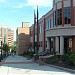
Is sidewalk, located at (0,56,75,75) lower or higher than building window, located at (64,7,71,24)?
lower

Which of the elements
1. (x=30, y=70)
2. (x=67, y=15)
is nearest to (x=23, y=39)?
(x=67, y=15)

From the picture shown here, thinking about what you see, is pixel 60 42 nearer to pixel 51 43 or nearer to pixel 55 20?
pixel 55 20

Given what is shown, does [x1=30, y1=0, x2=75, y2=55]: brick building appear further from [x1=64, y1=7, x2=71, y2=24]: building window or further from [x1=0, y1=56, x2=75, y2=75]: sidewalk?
[x1=0, y1=56, x2=75, y2=75]: sidewalk

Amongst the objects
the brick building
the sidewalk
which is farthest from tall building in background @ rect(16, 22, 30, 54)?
the sidewalk

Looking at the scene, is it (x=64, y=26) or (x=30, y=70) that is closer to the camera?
(x=30, y=70)

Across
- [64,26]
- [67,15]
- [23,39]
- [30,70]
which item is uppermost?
[67,15]

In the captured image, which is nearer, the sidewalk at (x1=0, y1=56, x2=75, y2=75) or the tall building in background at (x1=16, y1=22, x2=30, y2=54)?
the sidewalk at (x1=0, y1=56, x2=75, y2=75)

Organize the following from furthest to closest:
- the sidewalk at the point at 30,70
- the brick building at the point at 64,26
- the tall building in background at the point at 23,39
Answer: the tall building in background at the point at 23,39 → the brick building at the point at 64,26 → the sidewalk at the point at 30,70

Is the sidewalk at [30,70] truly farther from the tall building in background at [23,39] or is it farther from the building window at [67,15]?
the tall building in background at [23,39]

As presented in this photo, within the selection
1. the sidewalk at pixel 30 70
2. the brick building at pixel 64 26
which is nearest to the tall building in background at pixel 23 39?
the brick building at pixel 64 26

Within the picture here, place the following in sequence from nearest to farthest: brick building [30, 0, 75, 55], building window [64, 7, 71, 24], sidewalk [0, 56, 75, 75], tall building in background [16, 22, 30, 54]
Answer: sidewalk [0, 56, 75, 75]
brick building [30, 0, 75, 55]
building window [64, 7, 71, 24]
tall building in background [16, 22, 30, 54]

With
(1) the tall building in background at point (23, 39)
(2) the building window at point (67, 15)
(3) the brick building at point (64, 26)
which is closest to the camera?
(3) the brick building at point (64, 26)

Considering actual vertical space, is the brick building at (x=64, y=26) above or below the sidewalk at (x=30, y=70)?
above

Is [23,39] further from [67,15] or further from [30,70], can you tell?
[30,70]
